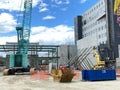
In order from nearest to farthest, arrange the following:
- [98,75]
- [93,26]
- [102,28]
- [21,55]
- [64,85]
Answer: [64,85]
[98,75]
[21,55]
[102,28]
[93,26]

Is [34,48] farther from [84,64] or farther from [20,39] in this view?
[20,39]

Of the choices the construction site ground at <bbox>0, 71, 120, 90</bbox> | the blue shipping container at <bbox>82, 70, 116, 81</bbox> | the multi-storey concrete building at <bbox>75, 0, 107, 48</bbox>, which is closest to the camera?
the construction site ground at <bbox>0, 71, 120, 90</bbox>

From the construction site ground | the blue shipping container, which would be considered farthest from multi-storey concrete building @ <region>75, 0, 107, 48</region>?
the construction site ground

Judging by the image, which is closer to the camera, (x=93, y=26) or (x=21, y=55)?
(x=21, y=55)

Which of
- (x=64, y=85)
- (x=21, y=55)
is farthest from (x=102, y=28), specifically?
(x=64, y=85)

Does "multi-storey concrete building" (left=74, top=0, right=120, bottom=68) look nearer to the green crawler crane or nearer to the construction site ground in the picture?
the green crawler crane

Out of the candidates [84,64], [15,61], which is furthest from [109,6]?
[15,61]

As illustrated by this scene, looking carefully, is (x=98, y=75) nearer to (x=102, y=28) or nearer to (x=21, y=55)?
(x=21, y=55)

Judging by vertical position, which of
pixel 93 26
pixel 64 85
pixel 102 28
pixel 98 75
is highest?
pixel 93 26

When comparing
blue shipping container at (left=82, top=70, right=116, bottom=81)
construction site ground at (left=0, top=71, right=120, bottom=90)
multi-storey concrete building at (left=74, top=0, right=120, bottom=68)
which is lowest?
construction site ground at (left=0, top=71, right=120, bottom=90)

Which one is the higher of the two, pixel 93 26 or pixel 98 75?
pixel 93 26

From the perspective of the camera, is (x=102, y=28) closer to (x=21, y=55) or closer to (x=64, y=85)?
(x=21, y=55)

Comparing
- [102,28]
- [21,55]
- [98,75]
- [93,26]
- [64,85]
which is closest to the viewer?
[64,85]

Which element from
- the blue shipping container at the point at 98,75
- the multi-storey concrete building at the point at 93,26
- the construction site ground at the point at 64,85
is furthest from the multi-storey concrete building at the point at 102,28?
the construction site ground at the point at 64,85
